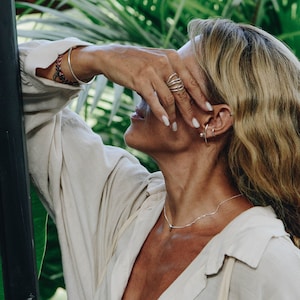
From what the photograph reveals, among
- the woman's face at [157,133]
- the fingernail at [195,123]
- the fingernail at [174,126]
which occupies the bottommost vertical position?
the woman's face at [157,133]

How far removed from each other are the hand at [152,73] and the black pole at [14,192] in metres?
0.25

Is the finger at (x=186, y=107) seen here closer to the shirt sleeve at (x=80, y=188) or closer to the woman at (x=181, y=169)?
the woman at (x=181, y=169)

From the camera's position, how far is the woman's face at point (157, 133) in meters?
1.54

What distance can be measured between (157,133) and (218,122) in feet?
0.38

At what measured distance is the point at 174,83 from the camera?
1.41 meters

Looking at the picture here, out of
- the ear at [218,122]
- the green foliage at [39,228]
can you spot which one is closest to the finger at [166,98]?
the ear at [218,122]

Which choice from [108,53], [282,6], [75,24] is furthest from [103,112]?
[108,53]

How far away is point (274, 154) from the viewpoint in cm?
149

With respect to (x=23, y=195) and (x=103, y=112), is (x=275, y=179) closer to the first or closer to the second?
(x=23, y=195)

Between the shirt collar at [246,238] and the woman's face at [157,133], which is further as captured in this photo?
the woman's face at [157,133]

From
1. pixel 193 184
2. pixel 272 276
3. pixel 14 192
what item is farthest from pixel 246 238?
pixel 14 192

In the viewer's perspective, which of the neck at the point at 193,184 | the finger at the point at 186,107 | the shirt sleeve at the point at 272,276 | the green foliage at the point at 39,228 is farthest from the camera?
the green foliage at the point at 39,228

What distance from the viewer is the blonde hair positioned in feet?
4.81

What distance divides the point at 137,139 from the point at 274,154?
0.82ft
